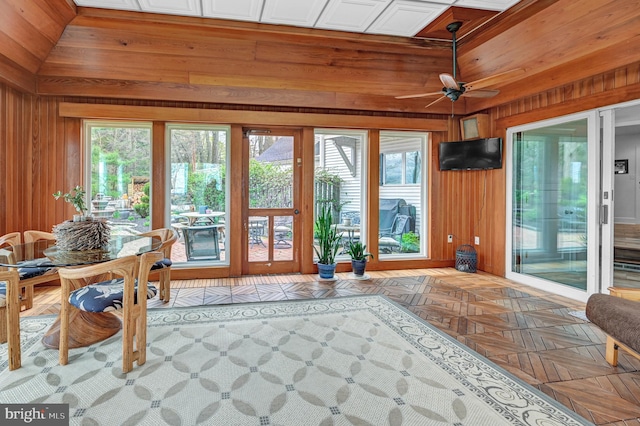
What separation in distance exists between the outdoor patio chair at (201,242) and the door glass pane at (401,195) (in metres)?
2.54

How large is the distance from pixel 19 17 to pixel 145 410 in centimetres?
367

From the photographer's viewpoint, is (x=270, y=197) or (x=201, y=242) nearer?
(x=201, y=242)

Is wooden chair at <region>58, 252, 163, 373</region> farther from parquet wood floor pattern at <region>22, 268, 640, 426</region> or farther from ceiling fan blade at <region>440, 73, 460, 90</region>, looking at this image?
ceiling fan blade at <region>440, 73, 460, 90</region>

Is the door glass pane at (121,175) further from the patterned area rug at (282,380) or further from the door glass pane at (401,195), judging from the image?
the door glass pane at (401,195)

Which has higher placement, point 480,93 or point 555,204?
point 480,93

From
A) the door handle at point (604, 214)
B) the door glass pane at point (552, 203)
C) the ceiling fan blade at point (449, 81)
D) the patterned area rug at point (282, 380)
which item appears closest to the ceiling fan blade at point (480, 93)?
the ceiling fan blade at point (449, 81)

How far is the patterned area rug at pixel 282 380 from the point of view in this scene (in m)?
1.98

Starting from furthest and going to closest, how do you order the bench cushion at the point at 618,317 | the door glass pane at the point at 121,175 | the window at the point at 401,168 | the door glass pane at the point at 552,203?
the window at the point at 401,168 < the door glass pane at the point at 121,175 < the door glass pane at the point at 552,203 < the bench cushion at the point at 618,317

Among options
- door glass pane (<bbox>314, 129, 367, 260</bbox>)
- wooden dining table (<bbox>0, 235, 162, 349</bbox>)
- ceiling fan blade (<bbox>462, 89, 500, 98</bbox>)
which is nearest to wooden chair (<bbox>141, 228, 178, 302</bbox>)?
wooden dining table (<bbox>0, 235, 162, 349</bbox>)

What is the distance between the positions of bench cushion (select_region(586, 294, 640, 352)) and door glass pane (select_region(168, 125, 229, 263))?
4.29 m

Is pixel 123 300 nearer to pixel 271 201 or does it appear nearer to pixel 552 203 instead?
pixel 271 201

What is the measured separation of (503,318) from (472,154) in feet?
9.06

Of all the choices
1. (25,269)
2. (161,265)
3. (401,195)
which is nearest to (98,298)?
(25,269)

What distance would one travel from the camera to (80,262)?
241 cm
